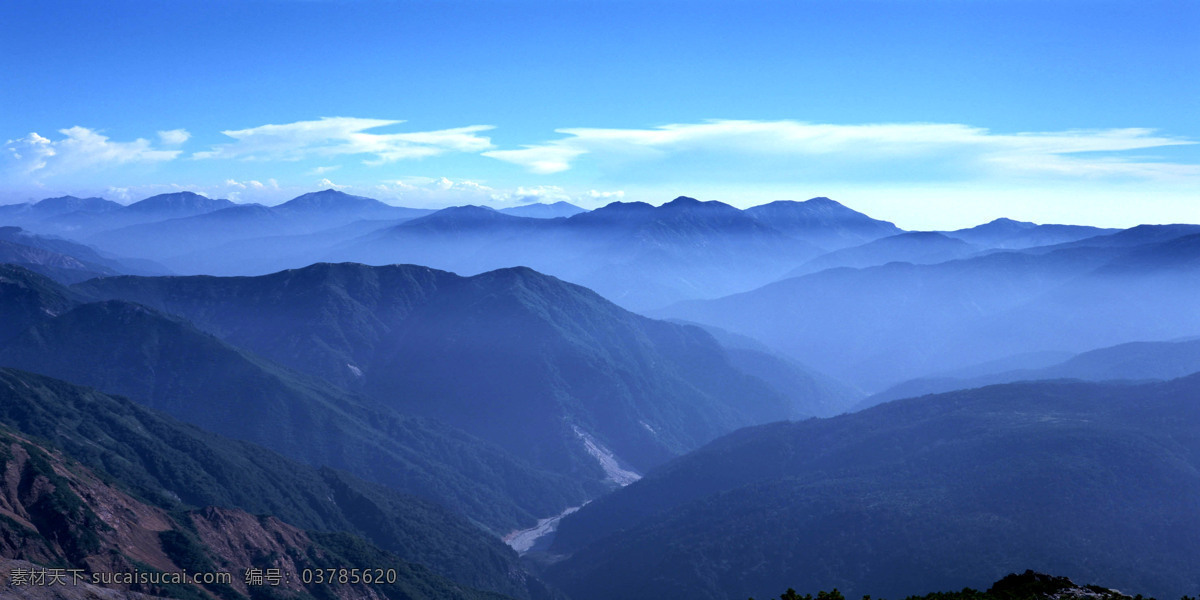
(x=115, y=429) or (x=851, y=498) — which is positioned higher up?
(x=115, y=429)

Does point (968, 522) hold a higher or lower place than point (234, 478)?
lower

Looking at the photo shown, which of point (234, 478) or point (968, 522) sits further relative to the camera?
point (234, 478)

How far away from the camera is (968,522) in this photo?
507 ft

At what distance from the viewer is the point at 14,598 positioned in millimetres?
63500

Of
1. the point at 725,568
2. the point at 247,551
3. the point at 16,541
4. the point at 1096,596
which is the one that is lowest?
the point at 725,568

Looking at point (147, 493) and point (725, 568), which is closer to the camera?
point (147, 493)

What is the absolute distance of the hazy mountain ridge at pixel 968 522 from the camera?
471 feet

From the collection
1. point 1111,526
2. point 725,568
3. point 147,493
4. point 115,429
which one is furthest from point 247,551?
point 1111,526

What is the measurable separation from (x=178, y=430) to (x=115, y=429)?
15.5 metres

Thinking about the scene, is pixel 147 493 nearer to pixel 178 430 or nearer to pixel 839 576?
pixel 178 430

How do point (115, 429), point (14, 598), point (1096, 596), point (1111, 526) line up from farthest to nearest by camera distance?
1. point (115, 429)
2. point (1111, 526)
3. point (14, 598)
4. point (1096, 596)

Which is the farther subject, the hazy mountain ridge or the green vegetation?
the green vegetation

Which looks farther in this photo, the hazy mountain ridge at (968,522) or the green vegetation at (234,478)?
the green vegetation at (234,478)

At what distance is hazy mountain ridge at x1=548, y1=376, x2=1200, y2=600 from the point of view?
471 ft
